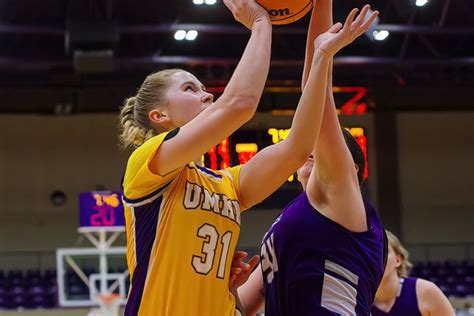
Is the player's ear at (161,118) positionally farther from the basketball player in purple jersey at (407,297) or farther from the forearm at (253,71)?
the basketball player in purple jersey at (407,297)

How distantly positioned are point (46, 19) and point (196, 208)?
1302 centimetres

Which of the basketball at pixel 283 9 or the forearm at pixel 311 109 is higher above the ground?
the basketball at pixel 283 9

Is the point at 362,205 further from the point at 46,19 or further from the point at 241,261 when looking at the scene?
the point at 46,19

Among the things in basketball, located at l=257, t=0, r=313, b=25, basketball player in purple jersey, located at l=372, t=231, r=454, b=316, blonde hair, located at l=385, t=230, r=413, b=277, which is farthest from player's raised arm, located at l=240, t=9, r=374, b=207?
blonde hair, located at l=385, t=230, r=413, b=277

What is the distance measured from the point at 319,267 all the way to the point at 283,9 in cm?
75

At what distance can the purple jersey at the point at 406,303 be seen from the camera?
4051mm

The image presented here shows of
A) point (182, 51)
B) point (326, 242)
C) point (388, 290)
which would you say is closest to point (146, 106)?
point (326, 242)

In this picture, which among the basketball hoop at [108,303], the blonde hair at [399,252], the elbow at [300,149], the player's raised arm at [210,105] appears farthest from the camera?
the basketball hoop at [108,303]

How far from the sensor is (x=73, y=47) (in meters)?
11.6

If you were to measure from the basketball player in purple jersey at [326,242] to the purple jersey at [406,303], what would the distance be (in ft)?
5.24

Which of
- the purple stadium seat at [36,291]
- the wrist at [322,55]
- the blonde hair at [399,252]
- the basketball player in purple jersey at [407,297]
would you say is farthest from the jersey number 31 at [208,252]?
the purple stadium seat at [36,291]

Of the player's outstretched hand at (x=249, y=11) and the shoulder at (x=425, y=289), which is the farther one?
the shoulder at (x=425, y=289)

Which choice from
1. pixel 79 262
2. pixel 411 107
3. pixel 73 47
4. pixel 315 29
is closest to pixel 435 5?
pixel 411 107

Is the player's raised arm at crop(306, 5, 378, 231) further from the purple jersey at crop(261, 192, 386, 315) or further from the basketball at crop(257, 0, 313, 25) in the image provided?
the basketball at crop(257, 0, 313, 25)
